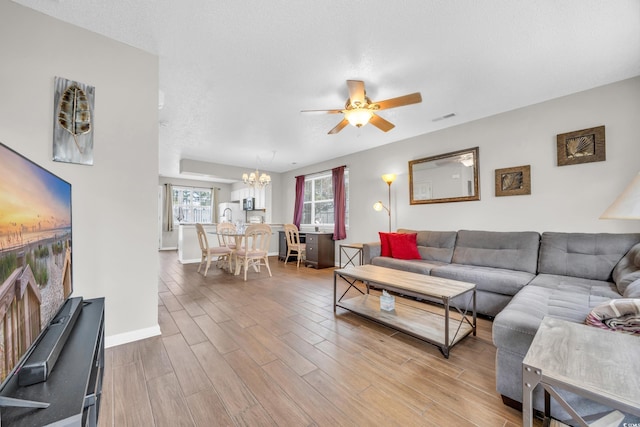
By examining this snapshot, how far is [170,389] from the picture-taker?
1521mm

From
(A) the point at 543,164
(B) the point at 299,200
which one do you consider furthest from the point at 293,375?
(B) the point at 299,200

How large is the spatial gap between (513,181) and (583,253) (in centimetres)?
108

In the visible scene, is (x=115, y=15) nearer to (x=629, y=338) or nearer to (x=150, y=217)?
(x=150, y=217)

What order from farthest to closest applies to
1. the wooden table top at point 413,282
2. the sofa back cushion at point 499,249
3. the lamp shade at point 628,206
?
the sofa back cushion at point 499,249 → the wooden table top at point 413,282 → the lamp shade at point 628,206

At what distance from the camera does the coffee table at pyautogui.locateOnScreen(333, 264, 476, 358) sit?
1982mm

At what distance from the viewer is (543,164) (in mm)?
3008

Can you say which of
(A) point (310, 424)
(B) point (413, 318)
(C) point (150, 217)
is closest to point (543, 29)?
(B) point (413, 318)

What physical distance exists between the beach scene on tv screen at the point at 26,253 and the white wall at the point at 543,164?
13.8 ft

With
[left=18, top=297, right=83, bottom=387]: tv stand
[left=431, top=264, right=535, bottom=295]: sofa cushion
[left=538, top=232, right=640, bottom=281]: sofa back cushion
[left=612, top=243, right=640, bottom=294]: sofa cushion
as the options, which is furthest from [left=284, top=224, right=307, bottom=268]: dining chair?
[left=612, top=243, right=640, bottom=294]: sofa cushion

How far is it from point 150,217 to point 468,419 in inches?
105

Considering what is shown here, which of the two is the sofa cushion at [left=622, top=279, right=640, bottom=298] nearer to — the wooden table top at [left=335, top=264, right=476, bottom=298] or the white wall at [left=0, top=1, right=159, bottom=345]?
the wooden table top at [left=335, top=264, right=476, bottom=298]

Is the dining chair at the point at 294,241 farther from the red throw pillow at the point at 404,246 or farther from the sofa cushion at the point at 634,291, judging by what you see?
the sofa cushion at the point at 634,291

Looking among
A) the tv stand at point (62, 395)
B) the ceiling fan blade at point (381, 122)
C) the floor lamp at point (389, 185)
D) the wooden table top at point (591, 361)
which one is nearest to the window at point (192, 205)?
the floor lamp at point (389, 185)

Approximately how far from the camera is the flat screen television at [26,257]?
27.5 inches
